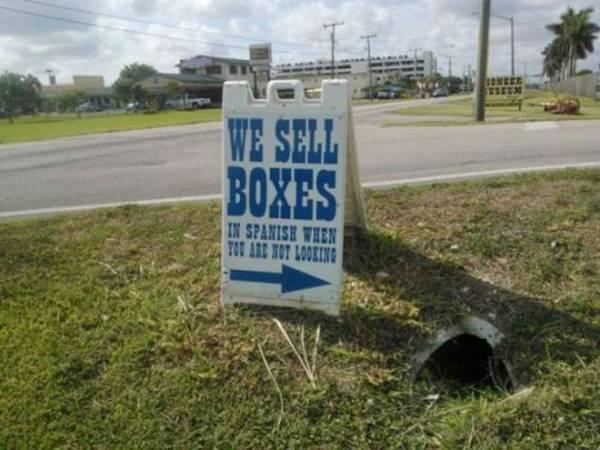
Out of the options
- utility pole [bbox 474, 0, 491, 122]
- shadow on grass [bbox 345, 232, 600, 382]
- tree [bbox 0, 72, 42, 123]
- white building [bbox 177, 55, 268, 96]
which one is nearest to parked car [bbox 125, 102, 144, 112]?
tree [bbox 0, 72, 42, 123]

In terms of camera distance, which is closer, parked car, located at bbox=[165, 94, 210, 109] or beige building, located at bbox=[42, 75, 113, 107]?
parked car, located at bbox=[165, 94, 210, 109]

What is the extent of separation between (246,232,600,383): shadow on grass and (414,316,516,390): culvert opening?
1.9 inches

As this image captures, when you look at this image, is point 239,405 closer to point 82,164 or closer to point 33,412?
point 33,412

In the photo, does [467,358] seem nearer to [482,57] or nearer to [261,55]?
[482,57]

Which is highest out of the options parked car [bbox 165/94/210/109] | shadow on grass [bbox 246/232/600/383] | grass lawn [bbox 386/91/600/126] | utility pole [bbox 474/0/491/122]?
parked car [bbox 165/94/210/109]

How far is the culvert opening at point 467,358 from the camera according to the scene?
2.75m

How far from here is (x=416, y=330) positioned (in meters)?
2.84

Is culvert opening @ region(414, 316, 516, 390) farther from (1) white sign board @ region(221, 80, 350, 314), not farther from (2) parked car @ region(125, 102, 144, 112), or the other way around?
(2) parked car @ region(125, 102, 144, 112)

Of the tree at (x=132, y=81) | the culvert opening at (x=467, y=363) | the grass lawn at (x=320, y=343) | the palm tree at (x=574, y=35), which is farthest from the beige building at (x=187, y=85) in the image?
the culvert opening at (x=467, y=363)

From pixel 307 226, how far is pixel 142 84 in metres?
79.8

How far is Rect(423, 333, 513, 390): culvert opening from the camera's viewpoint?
2810mm

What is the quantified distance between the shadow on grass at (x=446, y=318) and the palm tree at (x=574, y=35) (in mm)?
70019

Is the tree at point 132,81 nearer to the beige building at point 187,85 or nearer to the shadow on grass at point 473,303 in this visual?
the beige building at point 187,85

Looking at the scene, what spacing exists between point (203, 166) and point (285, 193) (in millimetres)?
6278
